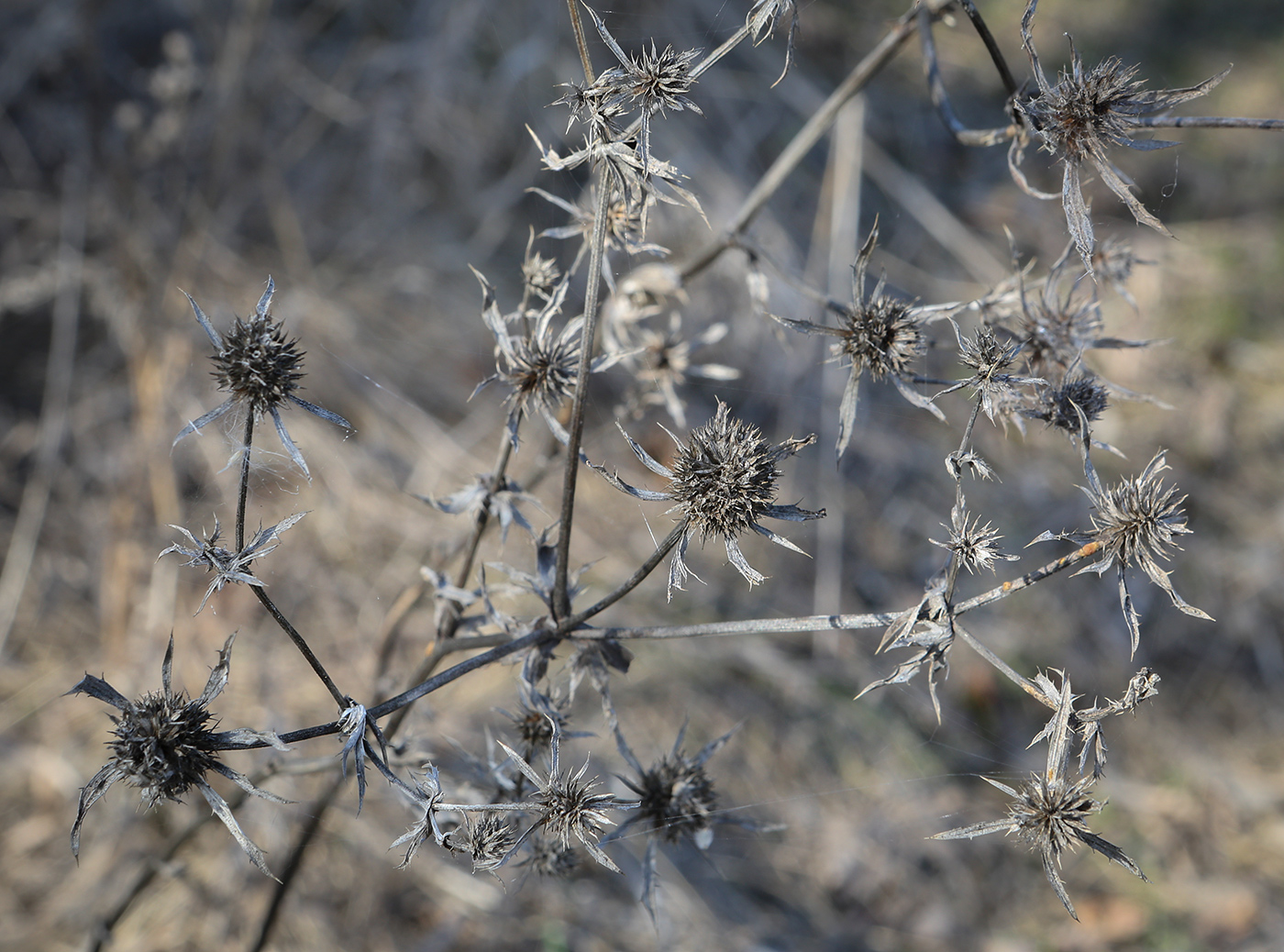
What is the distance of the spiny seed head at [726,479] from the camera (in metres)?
1.14

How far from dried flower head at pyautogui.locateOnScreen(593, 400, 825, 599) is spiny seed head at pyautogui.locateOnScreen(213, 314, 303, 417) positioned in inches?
19.9

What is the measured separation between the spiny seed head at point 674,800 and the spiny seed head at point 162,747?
645mm

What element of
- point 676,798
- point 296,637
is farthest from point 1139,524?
point 296,637

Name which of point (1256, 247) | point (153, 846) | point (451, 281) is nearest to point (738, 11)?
point (451, 281)

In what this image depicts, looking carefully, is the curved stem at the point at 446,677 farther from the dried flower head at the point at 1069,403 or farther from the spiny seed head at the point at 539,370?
the dried flower head at the point at 1069,403

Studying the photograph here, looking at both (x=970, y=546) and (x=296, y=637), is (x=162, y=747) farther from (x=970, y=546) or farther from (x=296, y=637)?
(x=970, y=546)

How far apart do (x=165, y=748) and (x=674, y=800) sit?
0.76 metres

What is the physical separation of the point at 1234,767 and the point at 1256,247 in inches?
116

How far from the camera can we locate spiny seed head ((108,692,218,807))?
1.04m

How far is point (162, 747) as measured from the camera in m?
1.07

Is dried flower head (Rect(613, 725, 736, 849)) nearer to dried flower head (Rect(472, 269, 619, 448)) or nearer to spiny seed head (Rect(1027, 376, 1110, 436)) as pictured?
dried flower head (Rect(472, 269, 619, 448))

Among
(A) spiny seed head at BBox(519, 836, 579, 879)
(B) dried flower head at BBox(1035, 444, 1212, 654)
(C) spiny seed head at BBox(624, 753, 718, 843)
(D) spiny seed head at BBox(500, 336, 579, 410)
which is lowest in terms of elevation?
(A) spiny seed head at BBox(519, 836, 579, 879)

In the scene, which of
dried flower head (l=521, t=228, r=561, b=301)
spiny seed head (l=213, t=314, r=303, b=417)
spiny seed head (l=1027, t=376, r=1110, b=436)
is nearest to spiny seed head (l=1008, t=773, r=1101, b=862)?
spiny seed head (l=1027, t=376, r=1110, b=436)

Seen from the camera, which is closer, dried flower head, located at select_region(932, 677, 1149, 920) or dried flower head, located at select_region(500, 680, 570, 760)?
dried flower head, located at select_region(932, 677, 1149, 920)
